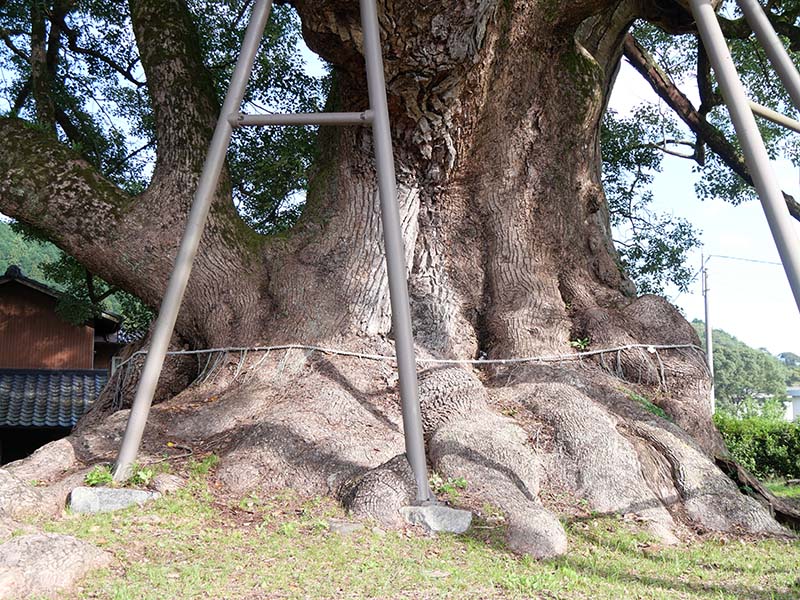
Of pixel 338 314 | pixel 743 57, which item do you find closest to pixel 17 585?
pixel 338 314

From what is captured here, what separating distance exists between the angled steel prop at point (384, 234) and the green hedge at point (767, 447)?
10.6 m

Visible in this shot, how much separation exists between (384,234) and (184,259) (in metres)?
1.23

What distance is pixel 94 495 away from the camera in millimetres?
4348

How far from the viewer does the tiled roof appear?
644 inches

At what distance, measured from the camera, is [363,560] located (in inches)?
149

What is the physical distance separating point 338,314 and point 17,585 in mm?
3280

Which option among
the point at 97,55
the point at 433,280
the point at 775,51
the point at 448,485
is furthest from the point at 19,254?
the point at 775,51

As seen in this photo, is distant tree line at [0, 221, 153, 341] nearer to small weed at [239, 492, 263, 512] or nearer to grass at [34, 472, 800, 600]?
small weed at [239, 492, 263, 512]

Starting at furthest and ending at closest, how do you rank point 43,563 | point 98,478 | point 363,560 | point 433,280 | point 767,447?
1. point 767,447
2. point 433,280
3. point 98,478
4. point 363,560
5. point 43,563

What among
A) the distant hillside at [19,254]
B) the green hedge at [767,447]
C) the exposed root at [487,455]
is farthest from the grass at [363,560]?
the distant hillside at [19,254]

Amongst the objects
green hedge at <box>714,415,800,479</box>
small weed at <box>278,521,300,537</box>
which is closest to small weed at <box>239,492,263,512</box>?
small weed at <box>278,521,300,537</box>

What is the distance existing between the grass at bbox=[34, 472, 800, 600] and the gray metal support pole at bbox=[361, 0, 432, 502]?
1.74 feet

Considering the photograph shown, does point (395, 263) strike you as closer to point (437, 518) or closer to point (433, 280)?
point (437, 518)

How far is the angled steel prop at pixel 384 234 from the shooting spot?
458 cm
